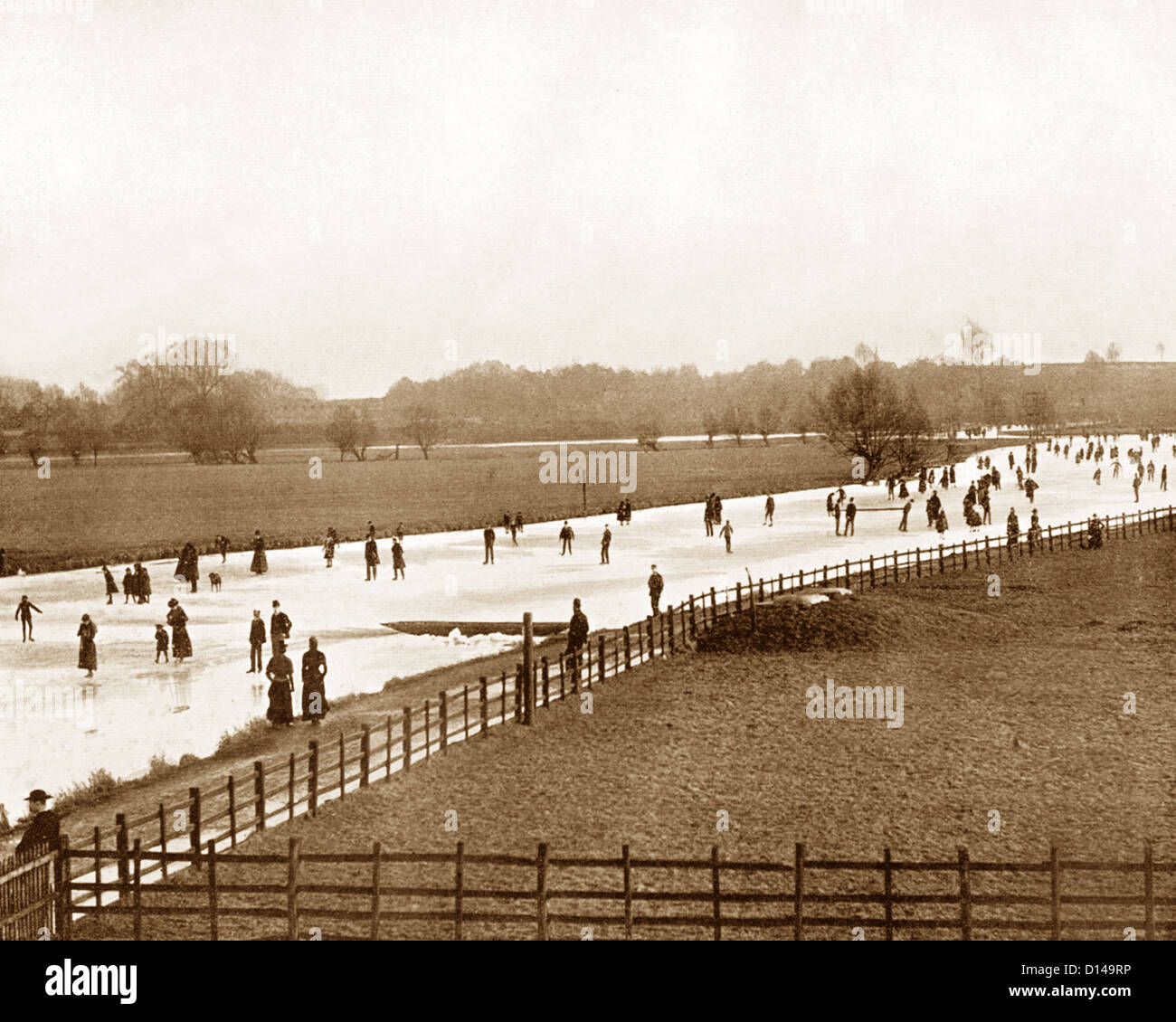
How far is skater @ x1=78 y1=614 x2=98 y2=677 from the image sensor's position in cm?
2447

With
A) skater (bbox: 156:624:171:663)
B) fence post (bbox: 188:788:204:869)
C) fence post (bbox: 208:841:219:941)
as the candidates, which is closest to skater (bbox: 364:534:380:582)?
skater (bbox: 156:624:171:663)

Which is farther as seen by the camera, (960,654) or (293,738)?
(960,654)

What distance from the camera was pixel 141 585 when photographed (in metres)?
33.5

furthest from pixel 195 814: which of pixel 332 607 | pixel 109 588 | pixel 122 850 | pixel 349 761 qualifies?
pixel 109 588

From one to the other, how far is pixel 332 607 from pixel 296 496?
164 feet

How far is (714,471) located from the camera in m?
101

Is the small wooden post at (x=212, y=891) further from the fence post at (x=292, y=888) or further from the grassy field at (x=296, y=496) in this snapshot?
the grassy field at (x=296, y=496)

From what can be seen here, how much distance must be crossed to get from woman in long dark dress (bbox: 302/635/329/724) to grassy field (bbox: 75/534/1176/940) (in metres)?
3.80

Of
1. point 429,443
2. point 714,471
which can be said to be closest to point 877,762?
point 714,471

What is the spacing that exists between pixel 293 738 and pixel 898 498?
51116 millimetres

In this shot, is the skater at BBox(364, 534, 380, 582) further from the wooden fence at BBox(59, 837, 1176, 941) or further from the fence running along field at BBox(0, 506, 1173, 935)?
the wooden fence at BBox(59, 837, 1176, 941)

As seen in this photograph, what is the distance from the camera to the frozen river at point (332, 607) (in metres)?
21.1

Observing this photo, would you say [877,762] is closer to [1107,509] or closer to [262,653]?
[262,653]

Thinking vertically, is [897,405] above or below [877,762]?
above
